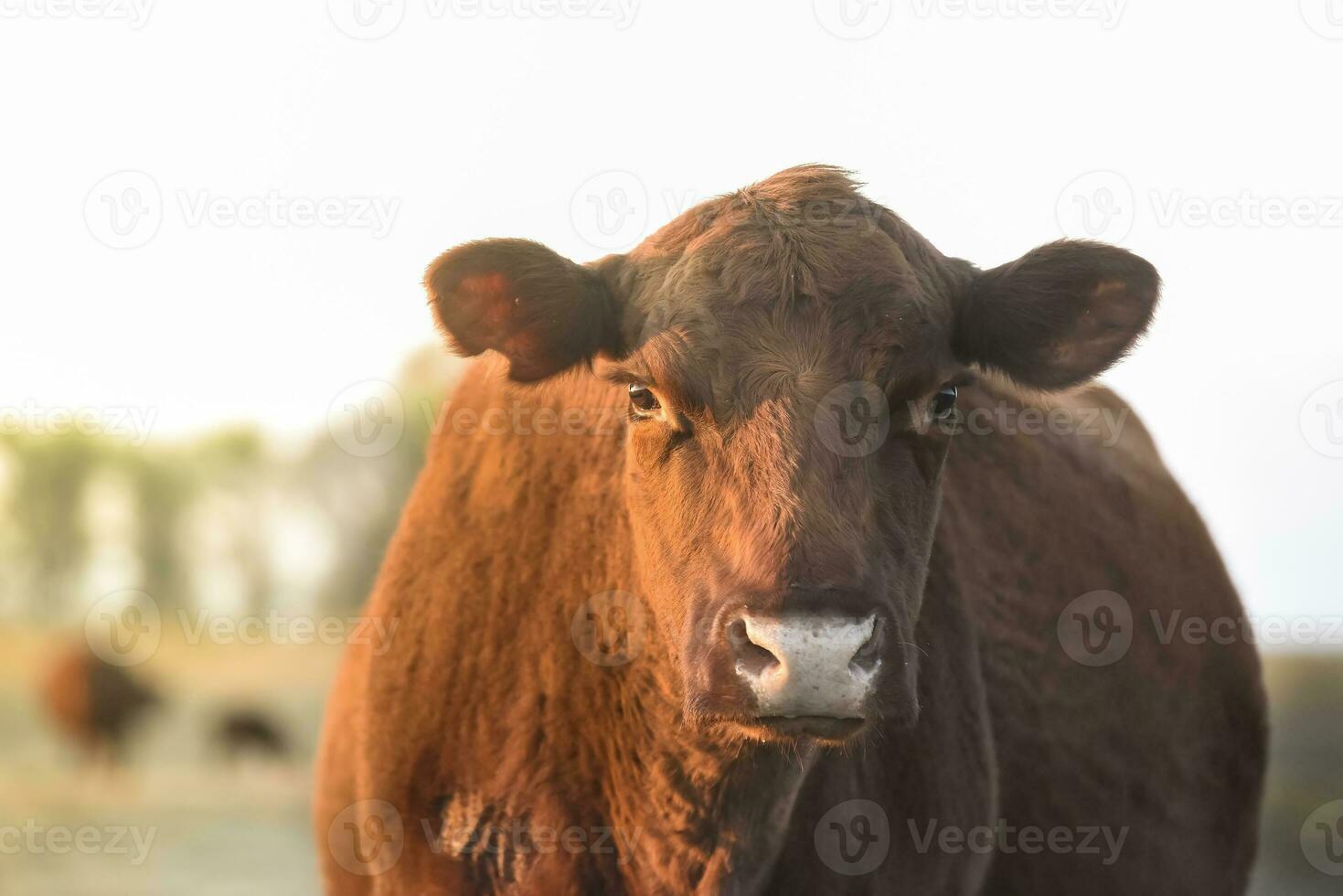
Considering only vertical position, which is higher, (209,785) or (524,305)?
(524,305)

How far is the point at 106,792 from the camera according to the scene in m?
26.9

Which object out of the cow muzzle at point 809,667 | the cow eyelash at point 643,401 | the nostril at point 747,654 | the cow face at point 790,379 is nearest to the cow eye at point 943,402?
the cow face at point 790,379

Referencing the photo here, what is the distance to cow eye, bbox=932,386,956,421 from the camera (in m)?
4.33

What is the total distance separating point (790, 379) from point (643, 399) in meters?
0.61

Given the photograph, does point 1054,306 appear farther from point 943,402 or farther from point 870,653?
point 870,653

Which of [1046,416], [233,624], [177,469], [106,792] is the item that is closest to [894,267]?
[1046,416]

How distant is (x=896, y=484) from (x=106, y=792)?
26.5m

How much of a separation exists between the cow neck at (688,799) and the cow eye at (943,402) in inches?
46.4

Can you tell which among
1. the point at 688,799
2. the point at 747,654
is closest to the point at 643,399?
the point at 747,654

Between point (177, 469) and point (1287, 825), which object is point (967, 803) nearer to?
point (1287, 825)

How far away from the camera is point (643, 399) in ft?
14.2

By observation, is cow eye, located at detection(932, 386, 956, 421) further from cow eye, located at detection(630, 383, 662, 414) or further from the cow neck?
the cow neck

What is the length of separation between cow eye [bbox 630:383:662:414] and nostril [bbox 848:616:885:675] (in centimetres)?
109

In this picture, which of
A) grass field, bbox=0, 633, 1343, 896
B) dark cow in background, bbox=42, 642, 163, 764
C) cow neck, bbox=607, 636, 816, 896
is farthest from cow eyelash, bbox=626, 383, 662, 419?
dark cow in background, bbox=42, 642, 163, 764
